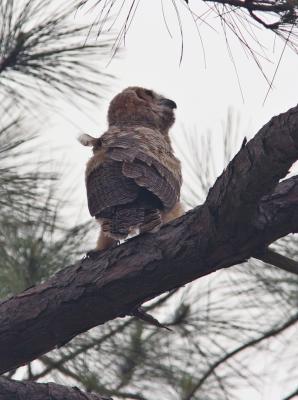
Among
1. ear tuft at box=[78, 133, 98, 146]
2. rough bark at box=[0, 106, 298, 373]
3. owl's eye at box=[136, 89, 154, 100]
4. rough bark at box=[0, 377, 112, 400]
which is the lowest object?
rough bark at box=[0, 377, 112, 400]

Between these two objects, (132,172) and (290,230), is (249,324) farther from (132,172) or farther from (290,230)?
(290,230)

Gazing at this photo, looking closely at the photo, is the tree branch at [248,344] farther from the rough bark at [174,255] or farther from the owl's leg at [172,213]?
the rough bark at [174,255]

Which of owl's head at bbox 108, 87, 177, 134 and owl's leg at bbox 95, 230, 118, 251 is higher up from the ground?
owl's head at bbox 108, 87, 177, 134

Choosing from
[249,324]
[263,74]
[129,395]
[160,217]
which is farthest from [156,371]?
[263,74]

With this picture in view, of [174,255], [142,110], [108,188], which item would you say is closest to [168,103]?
[142,110]

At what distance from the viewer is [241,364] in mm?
3381

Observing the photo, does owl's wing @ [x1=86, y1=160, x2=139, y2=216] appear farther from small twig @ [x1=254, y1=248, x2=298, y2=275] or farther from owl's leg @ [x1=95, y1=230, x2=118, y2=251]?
small twig @ [x1=254, y1=248, x2=298, y2=275]

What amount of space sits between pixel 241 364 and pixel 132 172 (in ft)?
3.36

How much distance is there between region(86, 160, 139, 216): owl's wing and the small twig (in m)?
0.56

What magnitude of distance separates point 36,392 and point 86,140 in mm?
935

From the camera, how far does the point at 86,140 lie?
3135 mm

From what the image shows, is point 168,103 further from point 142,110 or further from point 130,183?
point 130,183

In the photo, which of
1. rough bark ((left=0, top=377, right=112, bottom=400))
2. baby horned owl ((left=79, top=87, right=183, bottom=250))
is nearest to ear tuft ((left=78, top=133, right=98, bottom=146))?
baby horned owl ((left=79, top=87, right=183, bottom=250))

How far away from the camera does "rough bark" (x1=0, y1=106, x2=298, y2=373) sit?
2.15 metres
